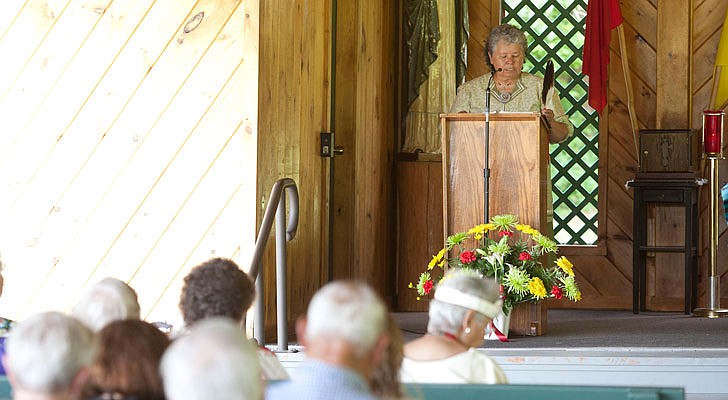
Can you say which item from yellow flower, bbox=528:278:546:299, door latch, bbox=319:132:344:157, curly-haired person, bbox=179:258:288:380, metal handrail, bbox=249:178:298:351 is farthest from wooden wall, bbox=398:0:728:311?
curly-haired person, bbox=179:258:288:380

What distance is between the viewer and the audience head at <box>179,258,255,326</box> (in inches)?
99.2

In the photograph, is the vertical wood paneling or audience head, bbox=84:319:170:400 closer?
audience head, bbox=84:319:170:400

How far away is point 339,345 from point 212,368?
0.96ft

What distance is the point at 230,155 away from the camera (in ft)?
15.5

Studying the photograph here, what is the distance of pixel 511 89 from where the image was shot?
Answer: 18.3 ft

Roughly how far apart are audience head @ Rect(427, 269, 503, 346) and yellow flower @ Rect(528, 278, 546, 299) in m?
2.13

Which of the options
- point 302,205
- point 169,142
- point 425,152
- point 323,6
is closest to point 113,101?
point 169,142

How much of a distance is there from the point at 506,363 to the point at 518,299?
0.47 m

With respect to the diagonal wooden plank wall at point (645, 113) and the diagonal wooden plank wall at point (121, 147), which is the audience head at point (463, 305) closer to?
the diagonal wooden plank wall at point (121, 147)

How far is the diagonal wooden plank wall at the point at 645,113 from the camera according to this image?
6758mm

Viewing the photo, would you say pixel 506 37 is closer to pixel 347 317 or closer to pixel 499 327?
pixel 499 327

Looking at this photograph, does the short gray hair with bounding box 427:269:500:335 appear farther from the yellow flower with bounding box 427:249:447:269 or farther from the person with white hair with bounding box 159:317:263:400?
the yellow flower with bounding box 427:249:447:269

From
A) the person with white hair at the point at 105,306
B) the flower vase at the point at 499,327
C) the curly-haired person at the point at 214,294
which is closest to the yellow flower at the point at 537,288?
the flower vase at the point at 499,327

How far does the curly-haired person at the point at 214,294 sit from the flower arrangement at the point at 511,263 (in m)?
2.37
